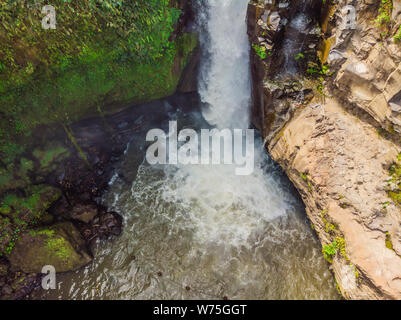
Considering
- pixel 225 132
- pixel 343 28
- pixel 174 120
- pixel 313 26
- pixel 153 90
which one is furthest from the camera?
pixel 174 120

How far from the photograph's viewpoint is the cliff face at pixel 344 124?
4.32 m

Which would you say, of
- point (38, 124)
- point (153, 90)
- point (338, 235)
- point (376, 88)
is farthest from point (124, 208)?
point (376, 88)

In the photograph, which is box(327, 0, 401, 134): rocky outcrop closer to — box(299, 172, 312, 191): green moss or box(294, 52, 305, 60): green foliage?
box(294, 52, 305, 60): green foliage

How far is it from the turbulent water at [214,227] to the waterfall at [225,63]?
0.11ft

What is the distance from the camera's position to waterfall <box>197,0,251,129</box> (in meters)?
7.25

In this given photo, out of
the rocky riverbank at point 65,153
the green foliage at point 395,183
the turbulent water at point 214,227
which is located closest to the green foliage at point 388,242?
the green foliage at point 395,183

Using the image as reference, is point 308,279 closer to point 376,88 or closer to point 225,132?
point 376,88

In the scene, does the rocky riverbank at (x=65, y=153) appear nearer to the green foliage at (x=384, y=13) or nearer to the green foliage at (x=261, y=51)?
the green foliage at (x=261, y=51)

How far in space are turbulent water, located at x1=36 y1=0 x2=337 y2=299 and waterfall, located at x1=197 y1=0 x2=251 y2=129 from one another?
33 mm

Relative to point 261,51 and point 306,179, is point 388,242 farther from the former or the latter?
point 261,51

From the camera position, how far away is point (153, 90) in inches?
327

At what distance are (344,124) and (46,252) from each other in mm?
8322

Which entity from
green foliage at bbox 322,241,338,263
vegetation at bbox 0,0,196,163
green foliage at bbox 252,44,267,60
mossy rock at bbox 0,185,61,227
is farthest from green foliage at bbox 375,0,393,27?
mossy rock at bbox 0,185,61,227

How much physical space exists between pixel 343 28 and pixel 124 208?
25.5 feet
